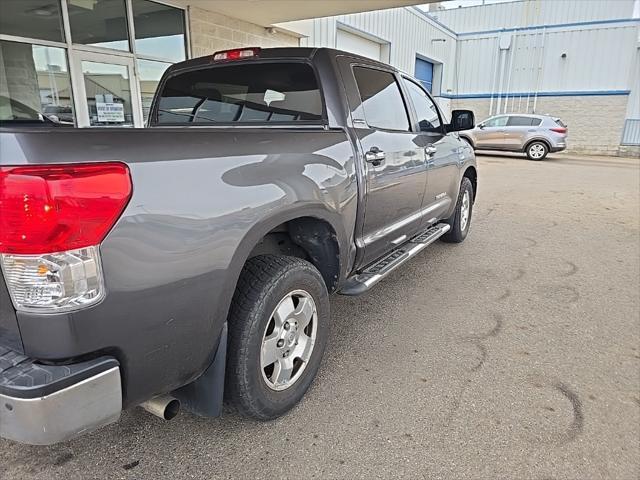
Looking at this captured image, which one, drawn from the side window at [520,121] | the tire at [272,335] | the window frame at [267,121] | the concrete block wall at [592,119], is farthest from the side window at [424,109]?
the concrete block wall at [592,119]

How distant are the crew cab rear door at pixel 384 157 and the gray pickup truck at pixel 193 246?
2cm

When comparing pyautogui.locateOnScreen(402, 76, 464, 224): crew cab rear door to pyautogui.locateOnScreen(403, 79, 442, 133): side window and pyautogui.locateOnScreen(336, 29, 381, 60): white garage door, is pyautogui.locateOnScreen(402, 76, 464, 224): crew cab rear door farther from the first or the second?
pyautogui.locateOnScreen(336, 29, 381, 60): white garage door

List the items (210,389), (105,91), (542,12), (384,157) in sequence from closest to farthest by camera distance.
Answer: (210,389)
(384,157)
(105,91)
(542,12)

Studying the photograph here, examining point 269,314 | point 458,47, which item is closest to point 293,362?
point 269,314

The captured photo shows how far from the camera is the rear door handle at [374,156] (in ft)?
9.86

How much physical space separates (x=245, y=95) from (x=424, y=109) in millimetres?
1954

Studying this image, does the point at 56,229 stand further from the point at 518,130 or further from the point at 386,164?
the point at 518,130

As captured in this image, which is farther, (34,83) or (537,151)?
(537,151)

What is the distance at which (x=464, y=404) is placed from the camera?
2600 millimetres

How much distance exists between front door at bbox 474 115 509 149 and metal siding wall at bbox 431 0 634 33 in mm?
9602

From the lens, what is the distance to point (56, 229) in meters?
1.41

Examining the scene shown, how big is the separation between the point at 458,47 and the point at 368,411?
86.1ft

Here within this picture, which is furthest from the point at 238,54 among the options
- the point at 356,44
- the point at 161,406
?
the point at 356,44

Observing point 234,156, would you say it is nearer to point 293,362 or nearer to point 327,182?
point 327,182
